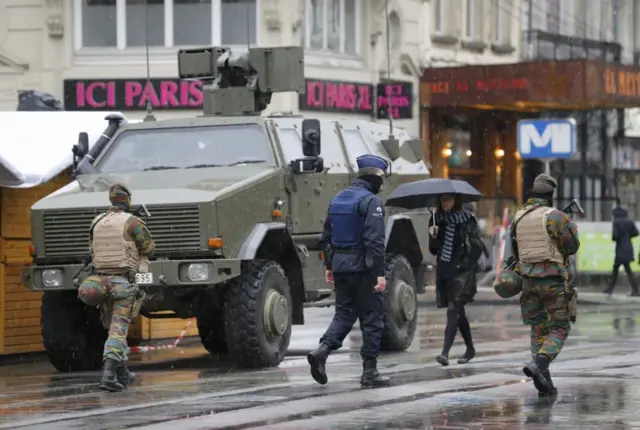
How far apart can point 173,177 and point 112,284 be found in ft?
8.08

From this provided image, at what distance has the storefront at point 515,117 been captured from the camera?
34656 mm

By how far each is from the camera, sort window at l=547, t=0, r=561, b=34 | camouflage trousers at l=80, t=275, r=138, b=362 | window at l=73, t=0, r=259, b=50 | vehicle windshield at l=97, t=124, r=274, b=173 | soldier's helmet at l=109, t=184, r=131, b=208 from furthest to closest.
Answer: window at l=547, t=0, r=561, b=34, window at l=73, t=0, r=259, b=50, vehicle windshield at l=97, t=124, r=274, b=173, soldier's helmet at l=109, t=184, r=131, b=208, camouflage trousers at l=80, t=275, r=138, b=362

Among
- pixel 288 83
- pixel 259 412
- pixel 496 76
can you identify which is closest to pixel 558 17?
pixel 496 76

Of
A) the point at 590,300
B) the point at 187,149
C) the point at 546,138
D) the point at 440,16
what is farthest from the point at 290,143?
the point at 440,16

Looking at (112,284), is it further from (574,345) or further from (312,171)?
(574,345)

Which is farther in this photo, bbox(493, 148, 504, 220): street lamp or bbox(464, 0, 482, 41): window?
bbox(493, 148, 504, 220): street lamp

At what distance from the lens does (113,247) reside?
14102 millimetres

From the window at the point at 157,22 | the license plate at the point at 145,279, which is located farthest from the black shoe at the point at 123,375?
the window at the point at 157,22

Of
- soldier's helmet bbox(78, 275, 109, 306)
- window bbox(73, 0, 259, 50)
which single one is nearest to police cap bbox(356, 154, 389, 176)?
soldier's helmet bbox(78, 275, 109, 306)

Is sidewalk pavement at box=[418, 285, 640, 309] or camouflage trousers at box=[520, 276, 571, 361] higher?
camouflage trousers at box=[520, 276, 571, 361]

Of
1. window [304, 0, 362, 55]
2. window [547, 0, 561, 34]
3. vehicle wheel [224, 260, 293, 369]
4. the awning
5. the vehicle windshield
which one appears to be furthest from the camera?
window [547, 0, 561, 34]

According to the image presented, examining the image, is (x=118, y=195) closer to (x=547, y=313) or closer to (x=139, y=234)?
(x=139, y=234)

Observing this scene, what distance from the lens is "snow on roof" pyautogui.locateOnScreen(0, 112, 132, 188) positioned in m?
17.0

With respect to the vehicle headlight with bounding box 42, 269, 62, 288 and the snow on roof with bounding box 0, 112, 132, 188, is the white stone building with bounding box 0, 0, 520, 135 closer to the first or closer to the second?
the snow on roof with bounding box 0, 112, 132, 188
